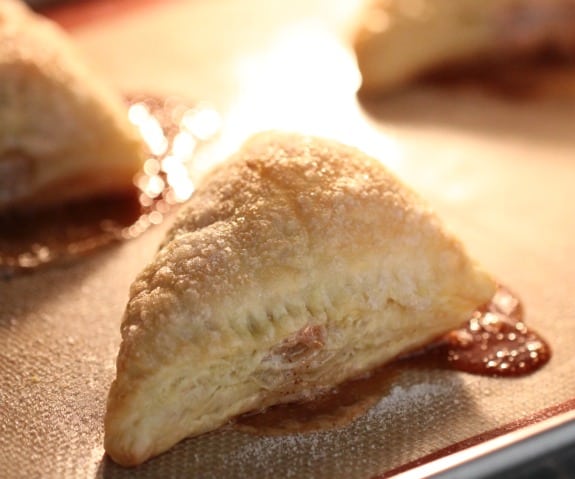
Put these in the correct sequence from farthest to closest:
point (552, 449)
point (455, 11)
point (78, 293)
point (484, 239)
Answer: point (455, 11)
point (484, 239)
point (78, 293)
point (552, 449)

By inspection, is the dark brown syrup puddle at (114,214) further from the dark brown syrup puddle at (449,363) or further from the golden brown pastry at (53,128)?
the dark brown syrup puddle at (449,363)

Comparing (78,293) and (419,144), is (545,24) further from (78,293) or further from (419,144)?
(78,293)

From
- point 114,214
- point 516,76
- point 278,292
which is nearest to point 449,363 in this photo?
point 278,292

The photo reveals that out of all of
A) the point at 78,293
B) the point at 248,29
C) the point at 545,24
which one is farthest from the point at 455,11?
the point at 78,293

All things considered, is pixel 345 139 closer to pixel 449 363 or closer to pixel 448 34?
pixel 448 34

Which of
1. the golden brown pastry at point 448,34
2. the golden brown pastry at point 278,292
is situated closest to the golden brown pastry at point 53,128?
→ the golden brown pastry at point 278,292
